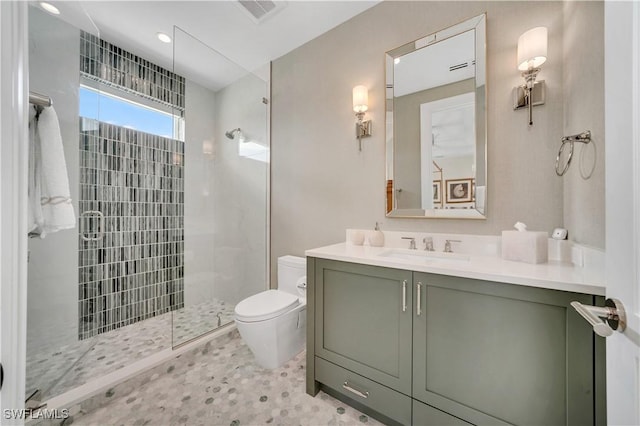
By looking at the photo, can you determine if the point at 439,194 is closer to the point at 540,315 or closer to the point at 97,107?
the point at 540,315

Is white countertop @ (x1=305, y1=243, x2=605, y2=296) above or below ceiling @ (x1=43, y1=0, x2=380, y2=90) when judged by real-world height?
below

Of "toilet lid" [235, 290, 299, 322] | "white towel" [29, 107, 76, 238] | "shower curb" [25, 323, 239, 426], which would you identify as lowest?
"shower curb" [25, 323, 239, 426]

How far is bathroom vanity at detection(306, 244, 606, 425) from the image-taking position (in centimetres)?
85

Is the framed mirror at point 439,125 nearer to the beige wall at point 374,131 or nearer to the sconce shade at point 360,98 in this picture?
the beige wall at point 374,131

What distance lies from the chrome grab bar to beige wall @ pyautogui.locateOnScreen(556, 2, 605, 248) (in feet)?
2.04

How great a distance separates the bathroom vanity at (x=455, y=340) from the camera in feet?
2.78

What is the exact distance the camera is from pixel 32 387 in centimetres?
130

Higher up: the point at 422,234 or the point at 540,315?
the point at 422,234


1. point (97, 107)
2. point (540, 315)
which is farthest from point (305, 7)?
point (540, 315)

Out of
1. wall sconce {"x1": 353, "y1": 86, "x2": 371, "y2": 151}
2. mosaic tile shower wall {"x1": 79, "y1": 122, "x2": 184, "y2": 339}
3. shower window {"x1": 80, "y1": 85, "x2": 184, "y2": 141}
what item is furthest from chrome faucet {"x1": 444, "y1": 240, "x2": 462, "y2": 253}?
shower window {"x1": 80, "y1": 85, "x2": 184, "y2": 141}

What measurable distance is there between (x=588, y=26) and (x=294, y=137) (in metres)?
1.90

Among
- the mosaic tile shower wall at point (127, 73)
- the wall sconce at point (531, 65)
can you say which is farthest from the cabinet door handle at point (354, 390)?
the mosaic tile shower wall at point (127, 73)

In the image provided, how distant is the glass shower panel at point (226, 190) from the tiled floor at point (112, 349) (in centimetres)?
19

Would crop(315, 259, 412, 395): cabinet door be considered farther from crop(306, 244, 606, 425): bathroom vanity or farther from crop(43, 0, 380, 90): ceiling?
crop(43, 0, 380, 90): ceiling
